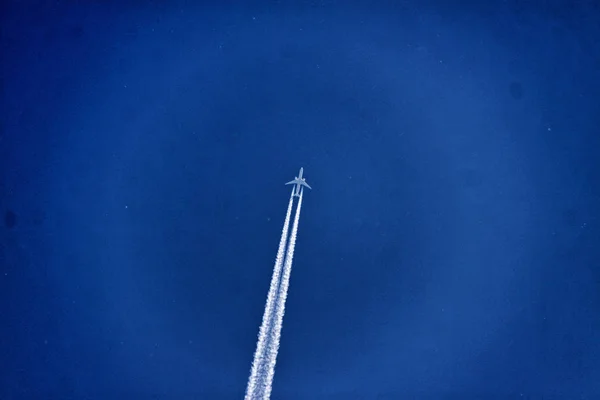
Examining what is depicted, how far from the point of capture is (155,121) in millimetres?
15875

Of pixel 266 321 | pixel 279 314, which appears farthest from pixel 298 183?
pixel 266 321

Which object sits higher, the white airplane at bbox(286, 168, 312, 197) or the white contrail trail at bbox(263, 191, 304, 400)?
the white airplane at bbox(286, 168, 312, 197)

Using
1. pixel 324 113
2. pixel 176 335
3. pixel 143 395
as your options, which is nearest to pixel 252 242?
pixel 176 335

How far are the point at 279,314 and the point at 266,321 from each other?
0.54m

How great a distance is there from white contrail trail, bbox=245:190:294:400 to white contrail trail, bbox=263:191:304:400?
0.19 m

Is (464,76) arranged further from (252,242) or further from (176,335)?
(176,335)

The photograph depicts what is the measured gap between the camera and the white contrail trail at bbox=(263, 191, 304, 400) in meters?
15.4

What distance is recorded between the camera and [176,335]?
1577 centimetres

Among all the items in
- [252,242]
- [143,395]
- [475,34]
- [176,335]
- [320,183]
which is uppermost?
[475,34]

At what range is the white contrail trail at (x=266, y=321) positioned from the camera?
50.4 ft

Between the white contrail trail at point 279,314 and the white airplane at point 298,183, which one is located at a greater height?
the white airplane at point 298,183

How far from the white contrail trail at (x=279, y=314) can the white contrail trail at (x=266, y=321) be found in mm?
186

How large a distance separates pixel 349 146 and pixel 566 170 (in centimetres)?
816

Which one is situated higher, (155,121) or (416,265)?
(155,121)
